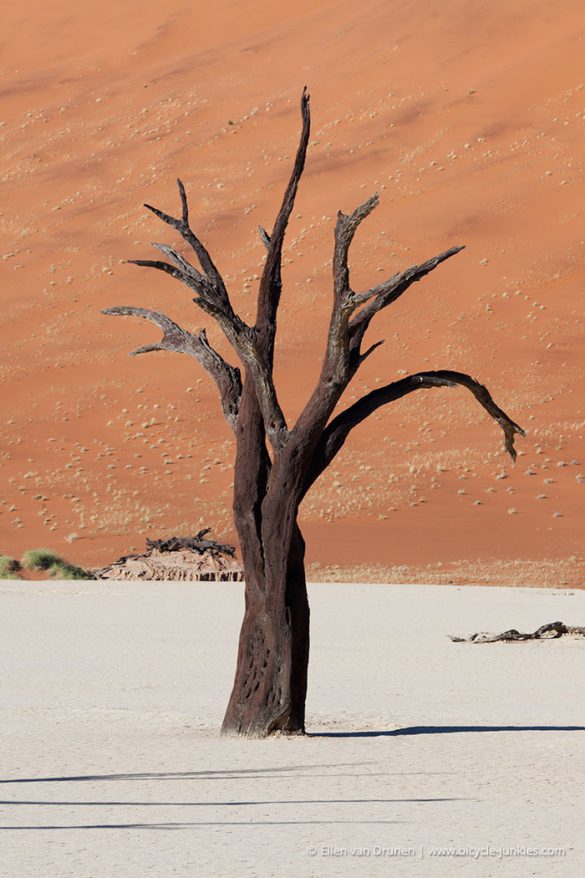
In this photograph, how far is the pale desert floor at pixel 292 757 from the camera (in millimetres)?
6855

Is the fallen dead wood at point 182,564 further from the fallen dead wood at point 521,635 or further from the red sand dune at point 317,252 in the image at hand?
the fallen dead wood at point 521,635

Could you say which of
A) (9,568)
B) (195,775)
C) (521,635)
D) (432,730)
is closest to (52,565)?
(9,568)

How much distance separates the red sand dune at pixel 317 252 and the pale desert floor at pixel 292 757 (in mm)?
Answer: 11698

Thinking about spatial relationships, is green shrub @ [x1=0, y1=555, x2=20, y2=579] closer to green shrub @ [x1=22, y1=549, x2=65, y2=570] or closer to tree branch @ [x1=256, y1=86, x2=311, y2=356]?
green shrub @ [x1=22, y1=549, x2=65, y2=570]

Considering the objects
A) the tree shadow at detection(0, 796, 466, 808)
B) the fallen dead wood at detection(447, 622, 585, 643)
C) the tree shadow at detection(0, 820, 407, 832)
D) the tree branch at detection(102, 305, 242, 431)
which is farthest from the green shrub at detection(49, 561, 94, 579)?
the tree shadow at detection(0, 820, 407, 832)

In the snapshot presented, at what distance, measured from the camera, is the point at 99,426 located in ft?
124

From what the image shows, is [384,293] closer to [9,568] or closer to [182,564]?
[182,564]

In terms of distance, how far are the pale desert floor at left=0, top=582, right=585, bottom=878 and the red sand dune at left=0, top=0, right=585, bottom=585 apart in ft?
38.4

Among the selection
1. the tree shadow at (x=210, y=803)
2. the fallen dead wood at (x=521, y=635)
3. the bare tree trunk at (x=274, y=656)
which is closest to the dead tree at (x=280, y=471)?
the bare tree trunk at (x=274, y=656)

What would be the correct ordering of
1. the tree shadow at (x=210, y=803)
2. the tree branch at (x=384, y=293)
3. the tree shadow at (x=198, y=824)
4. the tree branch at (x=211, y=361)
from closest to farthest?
1. the tree shadow at (x=198, y=824)
2. the tree shadow at (x=210, y=803)
3. the tree branch at (x=384, y=293)
4. the tree branch at (x=211, y=361)

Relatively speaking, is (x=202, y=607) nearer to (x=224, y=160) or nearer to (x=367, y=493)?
(x=367, y=493)

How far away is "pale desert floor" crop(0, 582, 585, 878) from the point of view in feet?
22.5

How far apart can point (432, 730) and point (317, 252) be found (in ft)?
118

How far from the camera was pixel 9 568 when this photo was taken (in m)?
27.3
